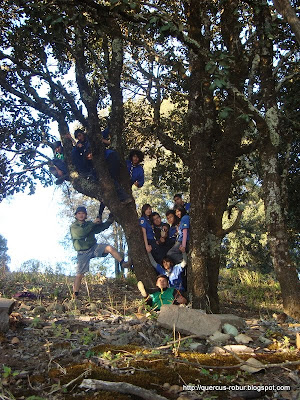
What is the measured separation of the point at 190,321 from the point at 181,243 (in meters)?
2.43

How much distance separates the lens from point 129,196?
24.1 feet

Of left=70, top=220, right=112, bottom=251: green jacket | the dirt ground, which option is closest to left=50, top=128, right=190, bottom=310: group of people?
left=70, top=220, right=112, bottom=251: green jacket

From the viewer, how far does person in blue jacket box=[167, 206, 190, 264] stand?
22.5ft

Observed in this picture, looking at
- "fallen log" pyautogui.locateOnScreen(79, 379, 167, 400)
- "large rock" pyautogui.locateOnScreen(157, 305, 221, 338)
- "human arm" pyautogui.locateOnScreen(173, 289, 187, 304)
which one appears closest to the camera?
"fallen log" pyautogui.locateOnScreen(79, 379, 167, 400)

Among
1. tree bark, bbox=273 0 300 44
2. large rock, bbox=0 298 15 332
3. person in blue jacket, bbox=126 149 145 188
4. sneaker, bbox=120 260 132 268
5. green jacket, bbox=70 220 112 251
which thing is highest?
tree bark, bbox=273 0 300 44

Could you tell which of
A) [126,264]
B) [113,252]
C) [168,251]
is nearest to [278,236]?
[168,251]

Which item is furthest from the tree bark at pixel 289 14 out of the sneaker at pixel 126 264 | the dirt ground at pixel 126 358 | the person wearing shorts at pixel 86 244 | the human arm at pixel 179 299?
the sneaker at pixel 126 264

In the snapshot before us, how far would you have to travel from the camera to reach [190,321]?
470cm

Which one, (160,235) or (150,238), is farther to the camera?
(160,235)

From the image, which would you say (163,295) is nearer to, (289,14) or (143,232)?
(143,232)

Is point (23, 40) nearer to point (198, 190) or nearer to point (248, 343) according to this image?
point (198, 190)

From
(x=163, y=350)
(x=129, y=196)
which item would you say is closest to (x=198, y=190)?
(x=129, y=196)

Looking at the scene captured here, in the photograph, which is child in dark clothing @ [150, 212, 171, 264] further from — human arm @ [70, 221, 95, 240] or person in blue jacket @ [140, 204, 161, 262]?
human arm @ [70, 221, 95, 240]

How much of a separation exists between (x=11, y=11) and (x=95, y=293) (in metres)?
6.15
